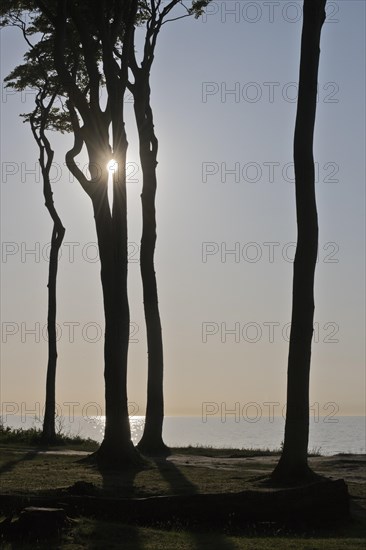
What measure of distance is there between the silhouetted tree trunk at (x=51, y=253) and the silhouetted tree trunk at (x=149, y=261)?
5.51m

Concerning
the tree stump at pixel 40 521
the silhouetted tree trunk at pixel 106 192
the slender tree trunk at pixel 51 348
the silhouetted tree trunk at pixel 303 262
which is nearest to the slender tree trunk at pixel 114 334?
the silhouetted tree trunk at pixel 106 192

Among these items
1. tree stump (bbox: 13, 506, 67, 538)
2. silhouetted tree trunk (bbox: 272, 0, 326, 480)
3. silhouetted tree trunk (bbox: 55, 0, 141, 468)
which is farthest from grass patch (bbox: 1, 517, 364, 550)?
silhouetted tree trunk (bbox: 55, 0, 141, 468)

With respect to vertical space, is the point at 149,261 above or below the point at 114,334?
above

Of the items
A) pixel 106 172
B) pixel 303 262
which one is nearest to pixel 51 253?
pixel 106 172

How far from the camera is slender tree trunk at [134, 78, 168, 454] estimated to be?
30.8 metres

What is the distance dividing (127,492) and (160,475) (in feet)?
13.8

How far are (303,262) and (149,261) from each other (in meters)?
11.7

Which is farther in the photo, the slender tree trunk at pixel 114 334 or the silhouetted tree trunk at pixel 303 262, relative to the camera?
the slender tree trunk at pixel 114 334

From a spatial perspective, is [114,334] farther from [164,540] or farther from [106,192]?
[164,540]

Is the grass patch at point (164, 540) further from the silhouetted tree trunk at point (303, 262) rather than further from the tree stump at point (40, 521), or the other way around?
the silhouetted tree trunk at point (303, 262)

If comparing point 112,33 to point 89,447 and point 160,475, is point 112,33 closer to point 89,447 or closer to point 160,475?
point 160,475

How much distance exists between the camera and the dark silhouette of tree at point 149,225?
1215 inches

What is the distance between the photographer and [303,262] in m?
20.2

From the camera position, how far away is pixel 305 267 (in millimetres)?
20172
